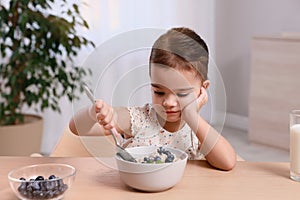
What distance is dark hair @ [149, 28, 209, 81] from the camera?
1.08 m

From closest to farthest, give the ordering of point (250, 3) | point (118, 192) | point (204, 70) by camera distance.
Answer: point (118, 192)
point (204, 70)
point (250, 3)

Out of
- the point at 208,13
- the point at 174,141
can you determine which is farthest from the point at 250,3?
the point at 174,141

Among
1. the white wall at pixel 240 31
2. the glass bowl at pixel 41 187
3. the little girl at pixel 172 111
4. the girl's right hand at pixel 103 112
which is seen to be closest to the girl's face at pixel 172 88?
the little girl at pixel 172 111

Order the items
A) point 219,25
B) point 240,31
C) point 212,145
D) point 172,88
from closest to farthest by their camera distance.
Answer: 1. point 172,88
2. point 212,145
3. point 240,31
4. point 219,25

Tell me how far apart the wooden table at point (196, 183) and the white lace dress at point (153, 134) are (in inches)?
3.2

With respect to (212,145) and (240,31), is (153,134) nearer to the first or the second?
(212,145)

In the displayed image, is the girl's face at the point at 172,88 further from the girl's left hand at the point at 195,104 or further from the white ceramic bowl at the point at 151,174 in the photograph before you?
the white ceramic bowl at the point at 151,174

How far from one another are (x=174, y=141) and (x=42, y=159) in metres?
0.32

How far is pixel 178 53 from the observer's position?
3.57ft

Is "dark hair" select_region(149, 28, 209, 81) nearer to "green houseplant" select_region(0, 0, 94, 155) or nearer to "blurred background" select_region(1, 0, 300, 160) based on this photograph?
"green houseplant" select_region(0, 0, 94, 155)

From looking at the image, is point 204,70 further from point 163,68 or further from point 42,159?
point 42,159

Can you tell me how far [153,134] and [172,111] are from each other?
0.61 ft

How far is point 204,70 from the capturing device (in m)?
1.12

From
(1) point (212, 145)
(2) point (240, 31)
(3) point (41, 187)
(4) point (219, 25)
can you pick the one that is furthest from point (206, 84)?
(4) point (219, 25)
